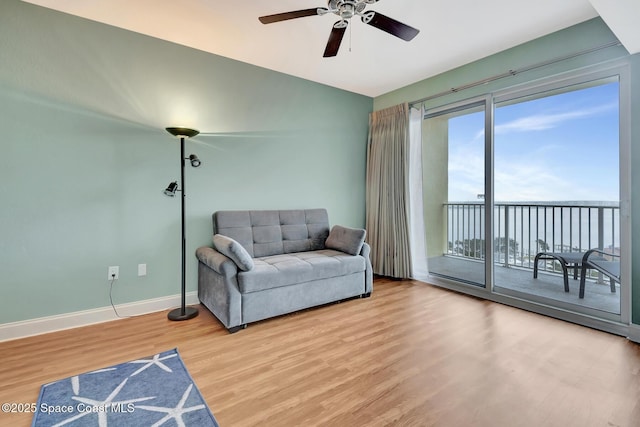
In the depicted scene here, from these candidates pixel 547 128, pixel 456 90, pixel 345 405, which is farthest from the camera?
pixel 456 90

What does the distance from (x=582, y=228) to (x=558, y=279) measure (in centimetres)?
63

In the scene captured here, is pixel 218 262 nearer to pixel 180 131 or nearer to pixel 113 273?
pixel 113 273

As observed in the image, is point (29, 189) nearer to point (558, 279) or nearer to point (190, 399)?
point (190, 399)

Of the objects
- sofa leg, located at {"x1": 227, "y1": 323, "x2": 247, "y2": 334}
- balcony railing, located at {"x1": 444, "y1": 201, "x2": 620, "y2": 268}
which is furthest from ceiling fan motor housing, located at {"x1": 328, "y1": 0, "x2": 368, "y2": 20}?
balcony railing, located at {"x1": 444, "y1": 201, "x2": 620, "y2": 268}

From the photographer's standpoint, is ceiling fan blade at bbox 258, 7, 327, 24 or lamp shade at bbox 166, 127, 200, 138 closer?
ceiling fan blade at bbox 258, 7, 327, 24

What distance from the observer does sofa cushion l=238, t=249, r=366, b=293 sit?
8.16ft

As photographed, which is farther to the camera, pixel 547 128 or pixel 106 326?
pixel 547 128

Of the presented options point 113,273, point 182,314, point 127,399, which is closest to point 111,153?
point 113,273

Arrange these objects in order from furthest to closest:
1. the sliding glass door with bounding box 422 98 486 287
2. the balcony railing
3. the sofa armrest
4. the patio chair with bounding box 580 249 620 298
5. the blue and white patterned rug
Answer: the sliding glass door with bounding box 422 98 486 287 < the balcony railing < the patio chair with bounding box 580 249 620 298 < the sofa armrest < the blue and white patterned rug

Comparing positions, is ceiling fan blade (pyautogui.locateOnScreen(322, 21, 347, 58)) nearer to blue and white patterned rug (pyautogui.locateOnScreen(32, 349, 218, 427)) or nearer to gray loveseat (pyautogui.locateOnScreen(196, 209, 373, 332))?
gray loveseat (pyautogui.locateOnScreen(196, 209, 373, 332))

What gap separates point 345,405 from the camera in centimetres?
153

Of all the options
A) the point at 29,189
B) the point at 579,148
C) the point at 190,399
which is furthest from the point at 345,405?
the point at 579,148

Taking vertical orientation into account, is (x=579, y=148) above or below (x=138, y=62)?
below

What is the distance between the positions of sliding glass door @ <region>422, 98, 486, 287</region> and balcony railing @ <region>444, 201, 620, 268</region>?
0.05 feet
